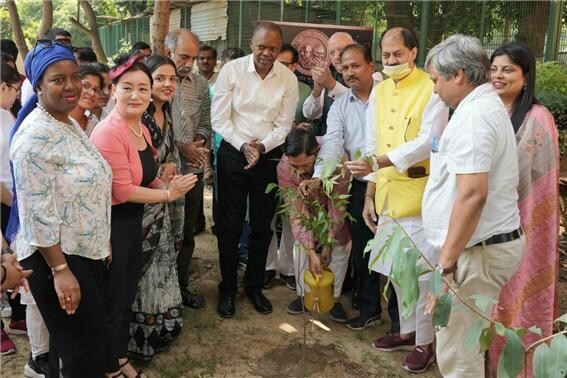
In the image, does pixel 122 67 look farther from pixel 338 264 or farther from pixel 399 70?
pixel 338 264

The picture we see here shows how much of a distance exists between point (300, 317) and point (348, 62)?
173 cm

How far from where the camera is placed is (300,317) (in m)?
3.69

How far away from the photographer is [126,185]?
2424 millimetres

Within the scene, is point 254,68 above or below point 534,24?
below

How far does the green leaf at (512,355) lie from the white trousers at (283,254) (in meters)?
2.92

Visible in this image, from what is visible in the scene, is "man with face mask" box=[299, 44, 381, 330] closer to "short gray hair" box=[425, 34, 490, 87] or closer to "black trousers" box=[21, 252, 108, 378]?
"short gray hair" box=[425, 34, 490, 87]

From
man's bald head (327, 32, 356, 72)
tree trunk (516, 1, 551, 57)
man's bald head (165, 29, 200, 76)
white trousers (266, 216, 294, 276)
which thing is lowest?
white trousers (266, 216, 294, 276)

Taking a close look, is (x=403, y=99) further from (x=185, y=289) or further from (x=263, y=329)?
(x=185, y=289)

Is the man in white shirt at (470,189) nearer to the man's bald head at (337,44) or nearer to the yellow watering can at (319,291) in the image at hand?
the yellow watering can at (319,291)

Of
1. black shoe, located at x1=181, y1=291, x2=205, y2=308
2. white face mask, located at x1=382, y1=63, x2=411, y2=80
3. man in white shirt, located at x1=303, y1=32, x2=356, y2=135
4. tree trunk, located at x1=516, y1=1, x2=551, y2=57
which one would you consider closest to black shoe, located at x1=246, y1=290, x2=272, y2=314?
black shoe, located at x1=181, y1=291, x2=205, y2=308

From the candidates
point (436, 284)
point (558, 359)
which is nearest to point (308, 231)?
point (436, 284)

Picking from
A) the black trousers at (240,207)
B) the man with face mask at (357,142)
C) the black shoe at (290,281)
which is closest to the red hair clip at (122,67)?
the black trousers at (240,207)

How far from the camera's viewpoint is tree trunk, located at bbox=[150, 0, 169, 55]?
4.71m

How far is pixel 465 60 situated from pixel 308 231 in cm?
145
